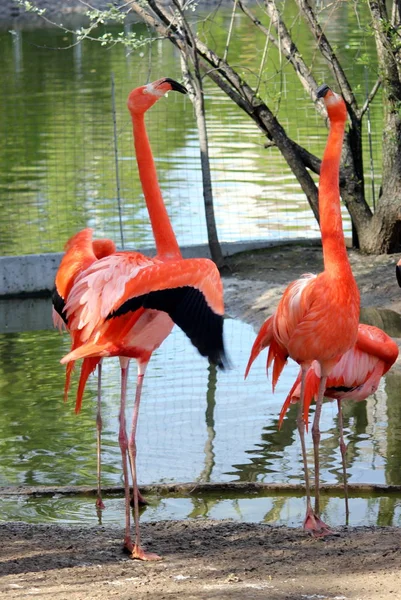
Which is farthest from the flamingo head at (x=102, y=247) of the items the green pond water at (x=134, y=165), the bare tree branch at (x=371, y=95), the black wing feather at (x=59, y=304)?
the bare tree branch at (x=371, y=95)

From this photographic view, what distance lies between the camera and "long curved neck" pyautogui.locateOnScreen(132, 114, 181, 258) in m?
4.81

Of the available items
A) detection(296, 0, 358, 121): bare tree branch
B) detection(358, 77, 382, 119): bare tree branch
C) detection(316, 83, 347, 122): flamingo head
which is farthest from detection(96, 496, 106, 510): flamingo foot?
detection(358, 77, 382, 119): bare tree branch

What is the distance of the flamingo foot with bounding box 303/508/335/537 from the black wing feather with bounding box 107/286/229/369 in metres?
1.19

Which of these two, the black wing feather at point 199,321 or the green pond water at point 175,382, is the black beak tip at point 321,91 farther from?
the green pond water at point 175,382

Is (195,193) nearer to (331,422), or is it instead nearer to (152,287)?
(331,422)

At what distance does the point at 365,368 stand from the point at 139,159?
1778 mm

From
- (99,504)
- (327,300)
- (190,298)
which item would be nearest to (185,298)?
(190,298)

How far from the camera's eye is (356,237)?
10812 millimetres

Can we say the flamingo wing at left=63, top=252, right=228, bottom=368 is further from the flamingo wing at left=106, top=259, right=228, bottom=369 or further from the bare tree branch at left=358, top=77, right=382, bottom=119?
the bare tree branch at left=358, top=77, right=382, bottom=119

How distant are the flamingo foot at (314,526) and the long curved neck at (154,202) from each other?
4.50 feet

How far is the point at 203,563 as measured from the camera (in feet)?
14.2

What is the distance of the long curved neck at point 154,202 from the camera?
4.81 meters

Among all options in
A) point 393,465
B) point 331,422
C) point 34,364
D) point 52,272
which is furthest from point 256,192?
point 393,465

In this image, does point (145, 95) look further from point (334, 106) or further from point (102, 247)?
point (102, 247)
